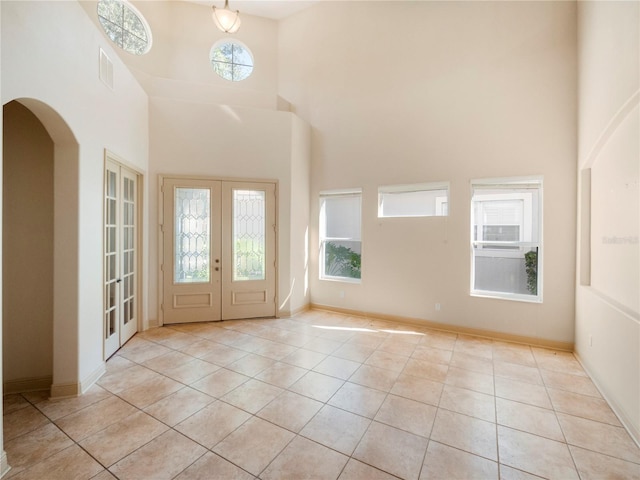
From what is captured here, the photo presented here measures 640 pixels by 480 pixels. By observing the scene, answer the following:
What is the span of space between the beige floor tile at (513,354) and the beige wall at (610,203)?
20.1 inches

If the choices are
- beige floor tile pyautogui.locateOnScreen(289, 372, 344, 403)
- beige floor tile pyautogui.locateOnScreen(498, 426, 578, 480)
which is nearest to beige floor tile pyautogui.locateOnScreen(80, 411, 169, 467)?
beige floor tile pyautogui.locateOnScreen(289, 372, 344, 403)

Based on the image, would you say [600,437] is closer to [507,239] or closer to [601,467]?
[601,467]

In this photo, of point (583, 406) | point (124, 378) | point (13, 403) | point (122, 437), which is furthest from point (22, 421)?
point (583, 406)

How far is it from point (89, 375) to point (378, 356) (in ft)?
9.88

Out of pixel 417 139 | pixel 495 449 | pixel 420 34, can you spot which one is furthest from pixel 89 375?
pixel 420 34

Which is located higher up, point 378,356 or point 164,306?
point 164,306

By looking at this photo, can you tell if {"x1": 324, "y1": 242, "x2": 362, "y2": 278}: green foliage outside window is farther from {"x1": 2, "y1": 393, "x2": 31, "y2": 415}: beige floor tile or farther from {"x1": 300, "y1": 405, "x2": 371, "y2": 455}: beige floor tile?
{"x1": 2, "y1": 393, "x2": 31, "y2": 415}: beige floor tile

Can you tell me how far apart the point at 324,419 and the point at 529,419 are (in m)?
1.66

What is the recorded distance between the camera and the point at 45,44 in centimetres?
224

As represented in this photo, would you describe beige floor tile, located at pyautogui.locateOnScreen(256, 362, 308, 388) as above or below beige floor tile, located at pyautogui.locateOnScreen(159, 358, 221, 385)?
below

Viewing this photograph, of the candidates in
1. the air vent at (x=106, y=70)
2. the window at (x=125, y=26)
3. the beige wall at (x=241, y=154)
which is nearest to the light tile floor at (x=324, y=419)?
the beige wall at (x=241, y=154)

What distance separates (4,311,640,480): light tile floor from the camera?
1914 mm

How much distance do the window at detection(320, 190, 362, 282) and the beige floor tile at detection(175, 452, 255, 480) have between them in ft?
12.2

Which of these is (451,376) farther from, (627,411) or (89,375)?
(89,375)
